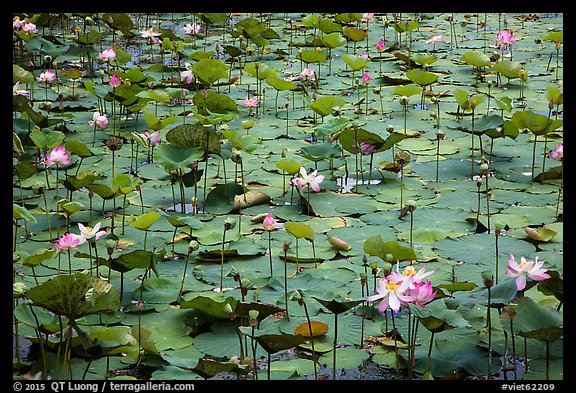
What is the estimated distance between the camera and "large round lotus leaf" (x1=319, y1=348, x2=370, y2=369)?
2.17 m

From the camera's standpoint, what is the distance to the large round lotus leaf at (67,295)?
1.90m

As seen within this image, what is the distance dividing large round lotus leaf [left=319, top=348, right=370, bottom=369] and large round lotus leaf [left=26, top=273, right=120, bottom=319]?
639 mm

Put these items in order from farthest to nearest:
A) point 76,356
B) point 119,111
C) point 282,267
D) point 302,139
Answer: point 119,111
point 302,139
point 282,267
point 76,356

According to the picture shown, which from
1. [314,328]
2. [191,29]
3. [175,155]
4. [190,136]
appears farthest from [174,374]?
[191,29]

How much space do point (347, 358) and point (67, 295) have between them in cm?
79

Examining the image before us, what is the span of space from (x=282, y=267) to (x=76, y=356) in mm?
864

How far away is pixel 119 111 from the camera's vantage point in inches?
185

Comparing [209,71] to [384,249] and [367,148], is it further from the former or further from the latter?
[384,249]

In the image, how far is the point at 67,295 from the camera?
75.9 inches

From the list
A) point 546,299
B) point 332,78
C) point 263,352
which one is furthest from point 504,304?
point 332,78

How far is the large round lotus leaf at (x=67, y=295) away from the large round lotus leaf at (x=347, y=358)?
2.10ft

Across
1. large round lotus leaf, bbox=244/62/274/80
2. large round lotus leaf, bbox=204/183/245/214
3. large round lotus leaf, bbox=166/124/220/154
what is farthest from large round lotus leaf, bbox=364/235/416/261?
large round lotus leaf, bbox=244/62/274/80
